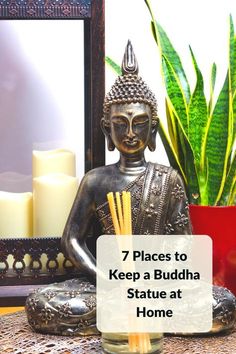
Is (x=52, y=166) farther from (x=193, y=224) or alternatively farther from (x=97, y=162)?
(x=193, y=224)

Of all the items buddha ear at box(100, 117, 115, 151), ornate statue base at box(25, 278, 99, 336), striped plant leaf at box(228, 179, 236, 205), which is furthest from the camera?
striped plant leaf at box(228, 179, 236, 205)

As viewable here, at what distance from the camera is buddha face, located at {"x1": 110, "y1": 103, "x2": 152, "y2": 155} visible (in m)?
1.01

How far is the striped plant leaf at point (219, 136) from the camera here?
1.12 meters

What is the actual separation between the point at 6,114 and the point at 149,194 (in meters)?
0.28

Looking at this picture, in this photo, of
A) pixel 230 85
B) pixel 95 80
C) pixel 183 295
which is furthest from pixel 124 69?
pixel 183 295

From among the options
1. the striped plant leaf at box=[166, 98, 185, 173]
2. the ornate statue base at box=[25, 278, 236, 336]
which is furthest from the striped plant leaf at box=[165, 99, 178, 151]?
the ornate statue base at box=[25, 278, 236, 336]

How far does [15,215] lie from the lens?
44.1 inches

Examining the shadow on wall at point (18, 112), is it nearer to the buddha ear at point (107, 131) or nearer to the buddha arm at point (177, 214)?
the buddha ear at point (107, 131)

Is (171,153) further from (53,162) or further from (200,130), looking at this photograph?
(53,162)

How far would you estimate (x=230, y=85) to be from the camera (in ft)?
3.67

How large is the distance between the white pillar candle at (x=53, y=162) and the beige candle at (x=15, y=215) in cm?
5

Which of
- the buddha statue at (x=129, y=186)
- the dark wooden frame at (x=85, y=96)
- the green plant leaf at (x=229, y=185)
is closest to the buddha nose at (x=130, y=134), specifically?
the buddha statue at (x=129, y=186)

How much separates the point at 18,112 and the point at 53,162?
4.0 inches

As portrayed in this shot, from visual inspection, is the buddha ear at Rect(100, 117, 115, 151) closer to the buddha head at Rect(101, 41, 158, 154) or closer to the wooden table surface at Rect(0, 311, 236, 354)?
the buddha head at Rect(101, 41, 158, 154)
